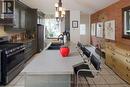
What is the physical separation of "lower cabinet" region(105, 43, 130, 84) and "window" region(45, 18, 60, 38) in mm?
7879

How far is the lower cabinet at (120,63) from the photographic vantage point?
203 inches

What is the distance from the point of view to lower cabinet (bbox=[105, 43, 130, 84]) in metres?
5.16

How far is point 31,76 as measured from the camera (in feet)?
9.23

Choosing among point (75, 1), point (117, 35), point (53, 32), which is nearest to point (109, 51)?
point (117, 35)

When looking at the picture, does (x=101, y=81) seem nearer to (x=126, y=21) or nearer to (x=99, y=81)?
(x=99, y=81)

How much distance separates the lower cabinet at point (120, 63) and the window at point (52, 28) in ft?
Result: 25.9

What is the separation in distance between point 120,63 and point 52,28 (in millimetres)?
9374

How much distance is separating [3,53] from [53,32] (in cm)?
974

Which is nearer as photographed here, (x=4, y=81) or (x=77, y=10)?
(x=4, y=81)

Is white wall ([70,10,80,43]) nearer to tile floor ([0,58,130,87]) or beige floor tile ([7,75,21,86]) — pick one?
tile floor ([0,58,130,87])

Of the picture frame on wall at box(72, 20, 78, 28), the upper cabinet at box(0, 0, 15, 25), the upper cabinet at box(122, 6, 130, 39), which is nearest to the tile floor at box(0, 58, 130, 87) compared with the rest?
the upper cabinet at box(122, 6, 130, 39)

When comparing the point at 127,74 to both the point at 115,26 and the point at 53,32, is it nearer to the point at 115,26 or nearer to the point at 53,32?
the point at 115,26

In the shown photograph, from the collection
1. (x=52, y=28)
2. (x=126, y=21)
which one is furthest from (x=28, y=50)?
(x=52, y=28)

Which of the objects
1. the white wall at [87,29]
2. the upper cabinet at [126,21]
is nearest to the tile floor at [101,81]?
the upper cabinet at [126,21]
